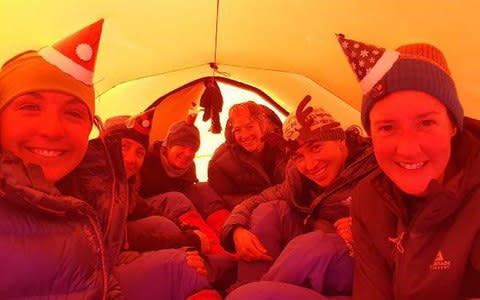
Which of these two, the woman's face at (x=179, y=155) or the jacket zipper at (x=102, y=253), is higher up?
the woman's face at (x=179, y=155)

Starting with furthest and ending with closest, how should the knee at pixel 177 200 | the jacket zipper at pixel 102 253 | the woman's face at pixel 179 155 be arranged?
the woman's face at pixel 179 155 → the knee at pixel 177 200 → the jacket zipper at pixel 102 253

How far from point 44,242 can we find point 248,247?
74cm

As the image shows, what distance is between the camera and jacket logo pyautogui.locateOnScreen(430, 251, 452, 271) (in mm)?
987

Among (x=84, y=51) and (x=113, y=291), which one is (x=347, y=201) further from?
(x=84, y=51)

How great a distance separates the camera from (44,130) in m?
1.08

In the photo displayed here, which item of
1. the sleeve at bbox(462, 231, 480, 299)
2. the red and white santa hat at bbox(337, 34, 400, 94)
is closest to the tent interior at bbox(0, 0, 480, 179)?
the red and white santa hat at bbox(337, 34, 400, 94)

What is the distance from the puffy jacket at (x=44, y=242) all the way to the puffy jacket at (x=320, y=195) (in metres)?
0.71

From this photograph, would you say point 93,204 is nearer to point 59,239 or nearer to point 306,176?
point 59,239

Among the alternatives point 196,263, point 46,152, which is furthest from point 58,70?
point 196,263

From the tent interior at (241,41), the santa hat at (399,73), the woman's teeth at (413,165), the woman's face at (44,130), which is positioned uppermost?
the tent interior at (241,41)

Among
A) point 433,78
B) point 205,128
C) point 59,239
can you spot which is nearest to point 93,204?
point 59,239

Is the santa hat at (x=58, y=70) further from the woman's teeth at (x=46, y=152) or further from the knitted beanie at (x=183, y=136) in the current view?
the knitted beanie at (x=183, y=136)

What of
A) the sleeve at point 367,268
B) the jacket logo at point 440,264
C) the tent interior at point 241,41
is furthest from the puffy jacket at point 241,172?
the jacket logo at point 440,264

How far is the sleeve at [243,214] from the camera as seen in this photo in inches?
67.6
